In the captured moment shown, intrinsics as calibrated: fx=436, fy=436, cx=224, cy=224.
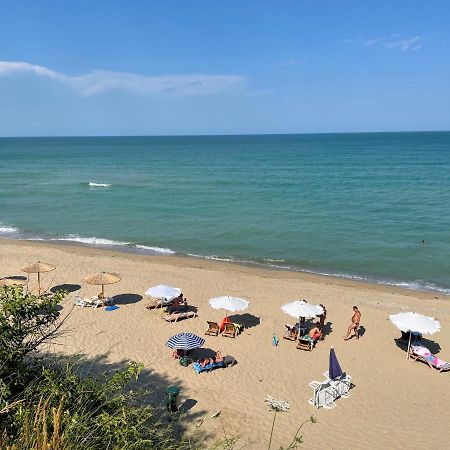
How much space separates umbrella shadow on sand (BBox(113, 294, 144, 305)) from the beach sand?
39mm

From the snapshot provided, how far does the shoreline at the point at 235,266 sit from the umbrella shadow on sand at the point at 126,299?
581 cm

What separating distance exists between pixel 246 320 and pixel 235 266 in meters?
7.85

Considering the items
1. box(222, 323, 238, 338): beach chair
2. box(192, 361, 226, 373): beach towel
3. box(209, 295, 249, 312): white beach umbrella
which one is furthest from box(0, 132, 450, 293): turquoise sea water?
box(192, 361, 226, 373): beach towel

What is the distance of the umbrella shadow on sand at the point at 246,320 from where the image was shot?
15.4m

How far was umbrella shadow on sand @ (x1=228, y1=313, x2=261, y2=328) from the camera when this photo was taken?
15375mm

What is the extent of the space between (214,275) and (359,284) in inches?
276

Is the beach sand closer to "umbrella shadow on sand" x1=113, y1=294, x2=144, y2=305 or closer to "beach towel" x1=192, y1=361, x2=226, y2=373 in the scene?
"umbrella shadow on sand" x1=113, y1=294, x2=144, y2=305

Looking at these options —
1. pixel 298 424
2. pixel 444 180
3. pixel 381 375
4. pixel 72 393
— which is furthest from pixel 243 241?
pixel 444 180

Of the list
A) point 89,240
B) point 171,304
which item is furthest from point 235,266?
point 89,240

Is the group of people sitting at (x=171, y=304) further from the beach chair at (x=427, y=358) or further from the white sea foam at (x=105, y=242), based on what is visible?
the white sea foam at (x=105, y=242)

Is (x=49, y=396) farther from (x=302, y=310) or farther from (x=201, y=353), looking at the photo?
(x=302, y=310)

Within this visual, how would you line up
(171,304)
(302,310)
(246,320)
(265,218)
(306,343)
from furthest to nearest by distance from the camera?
(265,218) → (171,304) → (246,320) → (302,310) → (306,343)

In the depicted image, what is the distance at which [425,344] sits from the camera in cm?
1438

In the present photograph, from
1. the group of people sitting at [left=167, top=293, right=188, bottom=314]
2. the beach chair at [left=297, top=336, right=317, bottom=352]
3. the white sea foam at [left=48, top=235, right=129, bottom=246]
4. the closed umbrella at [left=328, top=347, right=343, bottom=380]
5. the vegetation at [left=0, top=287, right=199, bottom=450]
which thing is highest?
the vegetation at [left=0, top=287, right=199, bottom=450]
